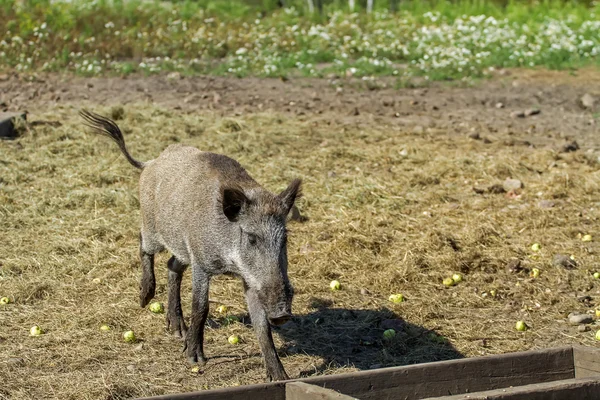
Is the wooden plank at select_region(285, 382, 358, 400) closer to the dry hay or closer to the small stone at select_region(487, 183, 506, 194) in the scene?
the dry hay

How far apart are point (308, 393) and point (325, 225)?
4.37 metres

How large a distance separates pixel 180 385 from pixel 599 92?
1034 cm

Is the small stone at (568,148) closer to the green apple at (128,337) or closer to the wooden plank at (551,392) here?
the green apple at (128,337)

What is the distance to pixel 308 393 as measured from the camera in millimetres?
4219

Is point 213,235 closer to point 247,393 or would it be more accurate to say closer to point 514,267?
point 247,393

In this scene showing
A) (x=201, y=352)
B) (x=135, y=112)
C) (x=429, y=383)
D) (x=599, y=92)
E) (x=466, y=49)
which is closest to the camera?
(x=429, y=383)

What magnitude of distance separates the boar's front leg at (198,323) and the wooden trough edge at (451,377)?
159 cm

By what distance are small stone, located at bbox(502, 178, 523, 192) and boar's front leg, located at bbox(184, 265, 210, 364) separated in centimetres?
458

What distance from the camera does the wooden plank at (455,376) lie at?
4.62 metres

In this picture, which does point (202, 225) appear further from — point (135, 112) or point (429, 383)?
point (135, 112)

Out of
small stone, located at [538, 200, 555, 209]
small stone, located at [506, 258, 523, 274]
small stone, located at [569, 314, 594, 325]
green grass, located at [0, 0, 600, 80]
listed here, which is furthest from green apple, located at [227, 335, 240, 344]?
green grass, located at [0, 0, 600, 80]

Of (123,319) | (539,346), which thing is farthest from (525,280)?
(123,319)

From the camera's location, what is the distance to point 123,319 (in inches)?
261

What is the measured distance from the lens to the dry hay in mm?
6086
